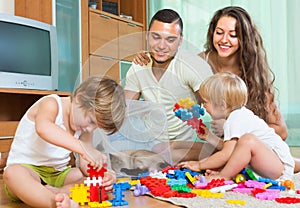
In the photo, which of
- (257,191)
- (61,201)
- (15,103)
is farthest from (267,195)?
(15,103)

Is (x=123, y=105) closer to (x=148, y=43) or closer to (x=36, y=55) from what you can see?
(x=148, y=43)

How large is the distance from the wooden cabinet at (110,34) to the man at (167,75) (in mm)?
51

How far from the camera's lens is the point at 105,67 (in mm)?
1043

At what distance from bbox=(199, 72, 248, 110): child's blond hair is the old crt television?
3.79 ft

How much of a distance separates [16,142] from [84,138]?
0.20m

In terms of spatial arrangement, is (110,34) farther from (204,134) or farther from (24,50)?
(204,134)

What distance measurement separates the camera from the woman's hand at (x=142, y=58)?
1.15 metres

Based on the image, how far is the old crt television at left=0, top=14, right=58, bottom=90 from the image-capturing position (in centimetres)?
206

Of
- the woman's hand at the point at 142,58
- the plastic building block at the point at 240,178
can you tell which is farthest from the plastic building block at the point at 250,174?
the woman's hand at the point at 142,58

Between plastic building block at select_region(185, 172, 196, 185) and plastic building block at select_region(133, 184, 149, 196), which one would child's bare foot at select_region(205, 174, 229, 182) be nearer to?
plastic building block at select_region(185, 172, 196, 185)

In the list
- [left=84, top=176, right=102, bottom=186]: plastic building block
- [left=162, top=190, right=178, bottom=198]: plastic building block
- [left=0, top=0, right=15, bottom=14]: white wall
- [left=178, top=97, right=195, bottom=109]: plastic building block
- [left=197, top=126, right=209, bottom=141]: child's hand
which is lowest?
[left=162, top=190, right=178, bottom=198]: plastic building block

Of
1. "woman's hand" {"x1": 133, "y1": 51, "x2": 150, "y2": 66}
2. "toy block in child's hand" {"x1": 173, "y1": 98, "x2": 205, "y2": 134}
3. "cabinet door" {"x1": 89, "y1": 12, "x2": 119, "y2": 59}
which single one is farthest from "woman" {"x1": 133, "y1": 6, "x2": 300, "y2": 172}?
"cabinet door" {"x1": 89, "y1": 12, "x2": 119, "y2": 59}

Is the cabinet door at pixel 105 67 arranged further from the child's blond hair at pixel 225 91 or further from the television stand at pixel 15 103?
the television stand at pixel 15 103

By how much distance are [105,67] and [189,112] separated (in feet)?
1.02
